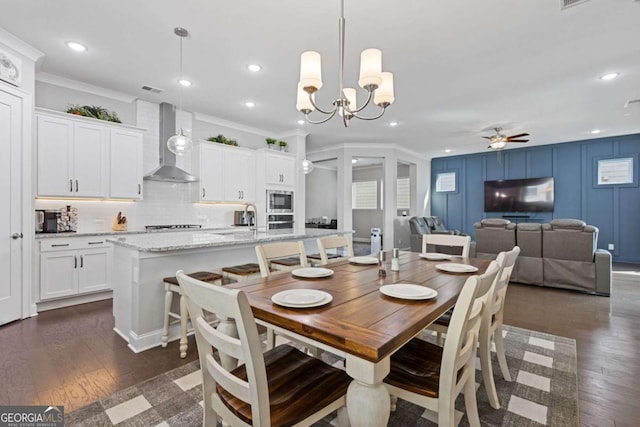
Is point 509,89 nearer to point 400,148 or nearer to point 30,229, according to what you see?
point 400,148

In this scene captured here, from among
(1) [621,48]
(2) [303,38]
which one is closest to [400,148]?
(1) [621,48]

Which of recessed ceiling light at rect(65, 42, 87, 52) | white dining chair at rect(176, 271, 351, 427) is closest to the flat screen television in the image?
white dining chair at rect(176, 271, 351, 427)

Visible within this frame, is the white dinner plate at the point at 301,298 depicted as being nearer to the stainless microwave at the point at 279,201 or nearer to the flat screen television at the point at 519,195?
the stainless microwave at the point at 279,201

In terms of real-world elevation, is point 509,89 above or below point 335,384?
above

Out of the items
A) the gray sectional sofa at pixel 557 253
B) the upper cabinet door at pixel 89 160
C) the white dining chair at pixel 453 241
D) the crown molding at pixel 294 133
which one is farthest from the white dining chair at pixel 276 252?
the crown molding at pixel 294 133

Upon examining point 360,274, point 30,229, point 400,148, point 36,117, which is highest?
point 400,148

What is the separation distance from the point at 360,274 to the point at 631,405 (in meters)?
1.82

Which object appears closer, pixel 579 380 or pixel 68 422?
pixel 68 422

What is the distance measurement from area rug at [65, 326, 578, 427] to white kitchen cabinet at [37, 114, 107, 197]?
2970mm

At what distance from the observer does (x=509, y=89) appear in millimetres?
4125

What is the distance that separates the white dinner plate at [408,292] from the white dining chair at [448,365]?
21cm

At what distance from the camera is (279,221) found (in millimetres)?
5965

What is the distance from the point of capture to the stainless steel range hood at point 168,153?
4.62 m

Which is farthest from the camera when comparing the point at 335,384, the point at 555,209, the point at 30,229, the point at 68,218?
the point at 555,209
